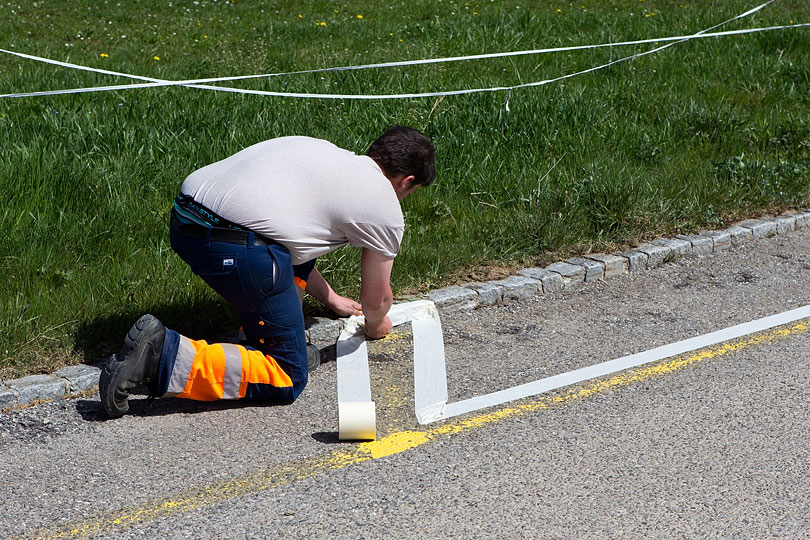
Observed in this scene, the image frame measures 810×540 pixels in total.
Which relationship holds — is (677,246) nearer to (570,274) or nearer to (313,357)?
(570,274)

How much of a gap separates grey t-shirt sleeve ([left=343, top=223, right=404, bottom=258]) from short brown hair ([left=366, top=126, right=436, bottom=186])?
28 cm

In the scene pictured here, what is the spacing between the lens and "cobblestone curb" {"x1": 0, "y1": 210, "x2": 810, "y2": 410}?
408cm

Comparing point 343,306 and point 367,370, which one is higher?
point 343,306

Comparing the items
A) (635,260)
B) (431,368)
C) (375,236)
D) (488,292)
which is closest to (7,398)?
(375,236)

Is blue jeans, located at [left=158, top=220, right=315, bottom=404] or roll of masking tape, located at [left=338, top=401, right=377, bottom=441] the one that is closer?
roll of masking tape, located at [left=338, top=401, right=377, bottom=441]

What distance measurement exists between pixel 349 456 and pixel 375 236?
91 cm

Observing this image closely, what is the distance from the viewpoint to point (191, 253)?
12.9 ft

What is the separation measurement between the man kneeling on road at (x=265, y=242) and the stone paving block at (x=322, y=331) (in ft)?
2.31

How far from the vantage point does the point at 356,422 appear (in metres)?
3.73

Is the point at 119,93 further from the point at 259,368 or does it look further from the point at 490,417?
the point at 490,417

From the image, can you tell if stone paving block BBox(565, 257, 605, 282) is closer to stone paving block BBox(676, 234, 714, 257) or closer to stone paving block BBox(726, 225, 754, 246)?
stone paving block BBox(676, 234, 714, 257)

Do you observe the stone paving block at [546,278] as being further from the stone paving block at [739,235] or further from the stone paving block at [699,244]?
the stone paving block at [739,235]

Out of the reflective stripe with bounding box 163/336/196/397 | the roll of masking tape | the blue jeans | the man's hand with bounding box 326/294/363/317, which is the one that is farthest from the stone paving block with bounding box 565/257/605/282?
the reflective stripe with bounding box 163/336/196/397

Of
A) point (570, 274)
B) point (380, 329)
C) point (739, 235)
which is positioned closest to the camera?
point (380, 329)
